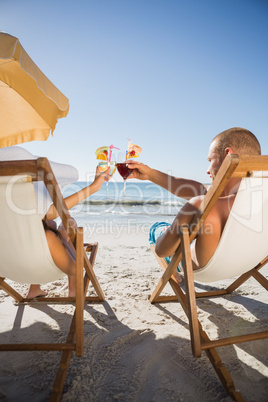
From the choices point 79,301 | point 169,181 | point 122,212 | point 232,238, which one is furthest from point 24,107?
point 122,212

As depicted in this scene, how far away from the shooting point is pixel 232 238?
167cm

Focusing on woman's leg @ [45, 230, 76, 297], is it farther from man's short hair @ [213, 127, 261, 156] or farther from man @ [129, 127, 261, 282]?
man's short hair @ [213, 127, 261, 156]

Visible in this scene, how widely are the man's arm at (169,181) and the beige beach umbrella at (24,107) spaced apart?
110 centimetres

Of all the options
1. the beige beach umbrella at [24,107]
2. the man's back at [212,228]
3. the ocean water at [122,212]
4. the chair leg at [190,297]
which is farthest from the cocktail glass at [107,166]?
the ocean water at [122,212]

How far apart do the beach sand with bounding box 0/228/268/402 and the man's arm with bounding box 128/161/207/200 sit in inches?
49.7

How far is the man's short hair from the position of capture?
1844 millimetres

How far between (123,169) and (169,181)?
1.71 ft

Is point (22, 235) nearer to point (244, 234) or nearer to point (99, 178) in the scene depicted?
point (99, 178)

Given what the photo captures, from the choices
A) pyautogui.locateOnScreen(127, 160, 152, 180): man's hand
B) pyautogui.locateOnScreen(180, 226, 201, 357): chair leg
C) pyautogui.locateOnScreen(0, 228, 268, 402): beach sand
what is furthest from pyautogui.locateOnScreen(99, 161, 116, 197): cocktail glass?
pyautogui.locateOnScreen(0, 228, 268, 402): beach sand

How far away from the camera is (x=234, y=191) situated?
72.6 inches

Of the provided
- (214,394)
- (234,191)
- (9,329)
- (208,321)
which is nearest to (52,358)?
(9,329)

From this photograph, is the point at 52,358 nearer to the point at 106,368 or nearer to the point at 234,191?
the point at 106,368

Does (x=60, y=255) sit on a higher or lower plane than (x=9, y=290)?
higher

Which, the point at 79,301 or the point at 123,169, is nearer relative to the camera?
the point at 79,301
